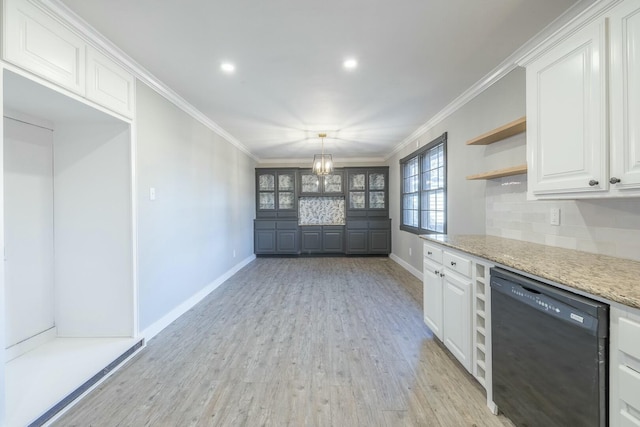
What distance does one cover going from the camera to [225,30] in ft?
6.41

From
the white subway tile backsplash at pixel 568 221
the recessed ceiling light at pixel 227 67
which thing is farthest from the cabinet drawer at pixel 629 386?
the recessed ceiling light at pixel 227 67

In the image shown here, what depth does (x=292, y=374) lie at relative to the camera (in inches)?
80.4

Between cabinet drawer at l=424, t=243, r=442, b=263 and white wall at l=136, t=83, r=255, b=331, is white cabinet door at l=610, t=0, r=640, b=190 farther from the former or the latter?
white wall at l=136, t=83, r=255, b=331

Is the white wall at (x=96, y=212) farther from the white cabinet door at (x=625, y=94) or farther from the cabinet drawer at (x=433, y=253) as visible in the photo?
the white cabinet door at (x=625, y=94)

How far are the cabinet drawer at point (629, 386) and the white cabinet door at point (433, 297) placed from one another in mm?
1335

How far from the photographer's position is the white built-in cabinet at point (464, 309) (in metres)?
1.72

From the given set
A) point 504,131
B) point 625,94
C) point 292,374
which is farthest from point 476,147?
point 292,374

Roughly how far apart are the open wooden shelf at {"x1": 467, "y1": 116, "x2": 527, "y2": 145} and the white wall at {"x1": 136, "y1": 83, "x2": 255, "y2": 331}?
10.1ft

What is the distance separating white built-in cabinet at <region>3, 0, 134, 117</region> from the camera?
152 cm

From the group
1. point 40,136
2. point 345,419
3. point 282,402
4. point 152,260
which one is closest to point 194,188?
point 152,260

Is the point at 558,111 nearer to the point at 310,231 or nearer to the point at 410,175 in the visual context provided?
the point at 410,175

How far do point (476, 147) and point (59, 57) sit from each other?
352 centimetres

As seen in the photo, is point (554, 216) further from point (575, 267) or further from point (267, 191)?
point (267, 191)

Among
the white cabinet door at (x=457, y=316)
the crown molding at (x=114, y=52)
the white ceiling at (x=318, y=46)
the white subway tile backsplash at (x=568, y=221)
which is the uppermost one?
the white ceiling at (x=318, y=46)
